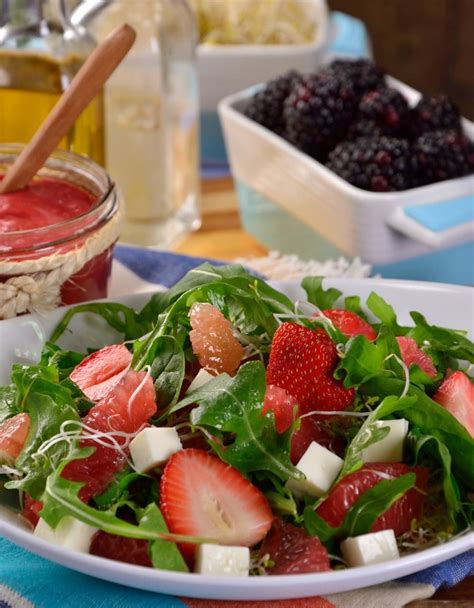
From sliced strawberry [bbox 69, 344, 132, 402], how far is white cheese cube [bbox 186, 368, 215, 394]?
0.26 ft

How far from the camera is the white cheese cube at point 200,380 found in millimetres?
1097

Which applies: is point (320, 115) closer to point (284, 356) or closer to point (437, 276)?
point (437, 276)

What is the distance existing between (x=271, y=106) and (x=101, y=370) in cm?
94

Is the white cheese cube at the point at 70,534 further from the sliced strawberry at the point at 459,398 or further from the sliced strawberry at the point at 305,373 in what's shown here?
the sliced strawberry at the point at 459,398

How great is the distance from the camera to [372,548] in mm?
968

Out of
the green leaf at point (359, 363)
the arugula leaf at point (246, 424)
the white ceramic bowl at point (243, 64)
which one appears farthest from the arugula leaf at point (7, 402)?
the white ceramic bowl at point (243, 64)

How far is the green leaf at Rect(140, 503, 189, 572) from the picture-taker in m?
0.93

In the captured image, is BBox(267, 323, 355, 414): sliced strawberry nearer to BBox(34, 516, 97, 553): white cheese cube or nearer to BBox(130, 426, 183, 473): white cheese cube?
BBox(130, 426, 183, 473): white cheese cube

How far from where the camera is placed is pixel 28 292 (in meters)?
1.38

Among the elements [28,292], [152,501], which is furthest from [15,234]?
[152,501]

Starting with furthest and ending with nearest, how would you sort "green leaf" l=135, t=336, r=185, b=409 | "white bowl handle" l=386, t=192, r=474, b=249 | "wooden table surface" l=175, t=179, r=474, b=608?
"wooden table surface" l=175, t=179, r=474, b=608
"white bowl handle" l=386, t=192, r=474, b=249
"green leaf" l=135, t=336, r=185, b=409

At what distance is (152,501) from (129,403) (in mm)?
105

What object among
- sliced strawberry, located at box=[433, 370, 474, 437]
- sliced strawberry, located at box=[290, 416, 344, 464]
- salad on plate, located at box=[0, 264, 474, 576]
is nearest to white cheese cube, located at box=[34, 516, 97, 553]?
salad on plate, located at box=[0, 264, 474, 576]

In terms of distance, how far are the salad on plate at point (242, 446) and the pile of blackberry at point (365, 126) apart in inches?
25.3
